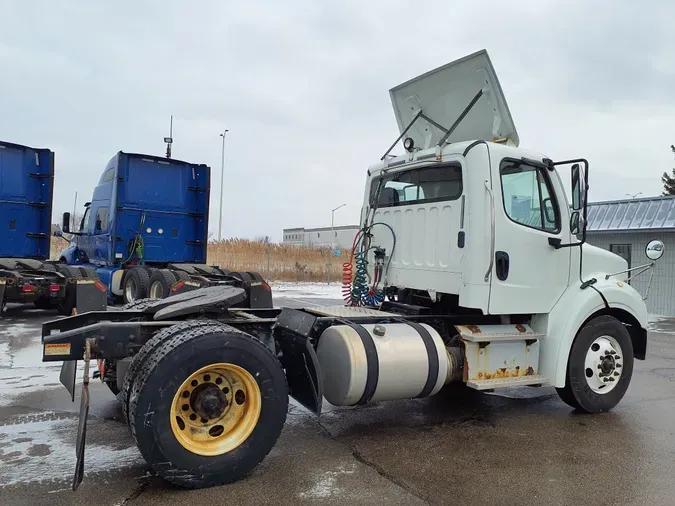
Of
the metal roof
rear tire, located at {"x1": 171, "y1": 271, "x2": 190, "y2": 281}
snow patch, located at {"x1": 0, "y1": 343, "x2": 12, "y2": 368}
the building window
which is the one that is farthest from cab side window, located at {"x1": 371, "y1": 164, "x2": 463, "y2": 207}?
the building window

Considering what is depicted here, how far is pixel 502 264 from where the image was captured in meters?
5.46

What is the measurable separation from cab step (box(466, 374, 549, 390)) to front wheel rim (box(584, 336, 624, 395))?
60 cm

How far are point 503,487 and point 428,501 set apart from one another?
2.11ft

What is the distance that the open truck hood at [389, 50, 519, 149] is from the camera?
5.85 metres

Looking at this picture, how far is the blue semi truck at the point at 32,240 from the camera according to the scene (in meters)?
11.6

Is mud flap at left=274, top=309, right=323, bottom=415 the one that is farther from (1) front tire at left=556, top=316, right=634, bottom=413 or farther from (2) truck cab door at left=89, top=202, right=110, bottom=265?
(2) truck cab door at left=89, top=202, right=110, bottom=265

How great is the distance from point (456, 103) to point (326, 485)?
13.9 ft

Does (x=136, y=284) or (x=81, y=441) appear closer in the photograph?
(x=81, y=441)

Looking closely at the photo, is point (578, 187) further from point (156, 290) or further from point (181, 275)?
point (156, 290)

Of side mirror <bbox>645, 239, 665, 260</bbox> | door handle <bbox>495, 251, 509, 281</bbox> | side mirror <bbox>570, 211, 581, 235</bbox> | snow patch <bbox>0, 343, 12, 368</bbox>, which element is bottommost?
snow patch <bbox>0, 343, 12, 368</bbox>

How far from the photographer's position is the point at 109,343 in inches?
168

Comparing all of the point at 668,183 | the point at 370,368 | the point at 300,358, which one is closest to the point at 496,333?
the point at 370,368

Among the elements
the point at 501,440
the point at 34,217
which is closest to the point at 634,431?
the point at 501,440

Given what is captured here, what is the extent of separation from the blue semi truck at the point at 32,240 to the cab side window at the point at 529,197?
910 centimetres
